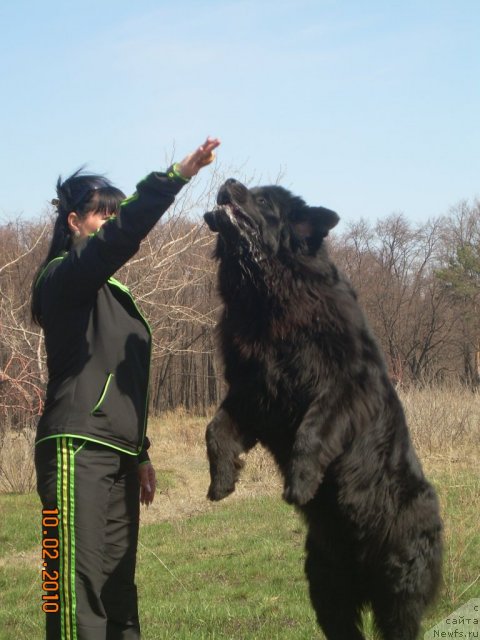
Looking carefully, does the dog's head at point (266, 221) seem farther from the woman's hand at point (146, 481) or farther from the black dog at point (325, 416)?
the woman's hand at point (146, 481)

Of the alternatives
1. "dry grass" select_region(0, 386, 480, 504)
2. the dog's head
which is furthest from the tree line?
the dog's head

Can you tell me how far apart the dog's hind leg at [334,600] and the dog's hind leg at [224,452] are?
2.26 ft

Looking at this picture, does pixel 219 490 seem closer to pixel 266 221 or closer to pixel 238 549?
pixel 266 221

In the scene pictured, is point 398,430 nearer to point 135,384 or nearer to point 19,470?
point 135,384

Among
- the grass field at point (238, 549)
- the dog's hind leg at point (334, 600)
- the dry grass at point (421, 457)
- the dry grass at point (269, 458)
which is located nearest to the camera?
the dog's hind leg at point (334, 600)

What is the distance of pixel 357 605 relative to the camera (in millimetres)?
4492

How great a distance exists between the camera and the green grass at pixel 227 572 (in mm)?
5883

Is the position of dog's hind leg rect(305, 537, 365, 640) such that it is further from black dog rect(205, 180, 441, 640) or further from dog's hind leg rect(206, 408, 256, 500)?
dog's hind leg rect(206, 408, 256, 500)

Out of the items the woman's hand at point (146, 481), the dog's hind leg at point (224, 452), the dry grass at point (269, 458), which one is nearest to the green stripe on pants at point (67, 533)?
the woman's hand at point (146, 481)

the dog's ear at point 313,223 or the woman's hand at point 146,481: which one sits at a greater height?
the dog's ear at point 313,223

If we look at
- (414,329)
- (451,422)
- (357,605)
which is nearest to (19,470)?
(451,422)

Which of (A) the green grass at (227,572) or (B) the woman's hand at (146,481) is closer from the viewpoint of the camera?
(B) the woman's hand at (146,481)

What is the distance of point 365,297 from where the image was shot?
32781mm

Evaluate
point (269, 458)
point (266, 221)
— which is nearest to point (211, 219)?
point (266, 221)
